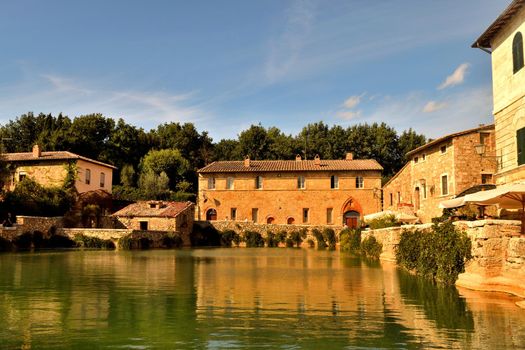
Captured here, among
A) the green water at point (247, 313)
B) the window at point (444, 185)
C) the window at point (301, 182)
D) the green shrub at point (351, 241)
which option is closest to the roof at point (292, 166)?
the window at point (301, 182)

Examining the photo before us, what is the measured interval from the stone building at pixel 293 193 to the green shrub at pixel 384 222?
16.2m

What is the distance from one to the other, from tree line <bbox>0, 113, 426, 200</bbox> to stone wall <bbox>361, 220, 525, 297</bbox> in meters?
44.9

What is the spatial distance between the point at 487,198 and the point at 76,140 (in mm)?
52824

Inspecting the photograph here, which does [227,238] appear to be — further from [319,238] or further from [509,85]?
[509,85]

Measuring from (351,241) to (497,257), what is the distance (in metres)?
21.7

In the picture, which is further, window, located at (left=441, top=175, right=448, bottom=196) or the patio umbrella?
window, located at (left=441, top=175, right=448, bottom=196)

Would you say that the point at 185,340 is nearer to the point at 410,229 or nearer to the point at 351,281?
the point at 351,281

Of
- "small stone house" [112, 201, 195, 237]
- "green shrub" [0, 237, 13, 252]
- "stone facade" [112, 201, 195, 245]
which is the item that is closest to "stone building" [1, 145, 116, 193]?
"small stone house" [112, 201, 195, 237]

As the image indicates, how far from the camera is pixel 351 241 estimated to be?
113 feet

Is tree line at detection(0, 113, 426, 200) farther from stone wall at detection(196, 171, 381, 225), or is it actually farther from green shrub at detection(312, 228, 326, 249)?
green shrub at detection(312, 228, 326, 249)

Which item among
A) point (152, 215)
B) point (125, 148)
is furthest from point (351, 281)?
point (125, 148)

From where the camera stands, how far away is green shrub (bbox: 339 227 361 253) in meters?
33.0

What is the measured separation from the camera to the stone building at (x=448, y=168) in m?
28.3

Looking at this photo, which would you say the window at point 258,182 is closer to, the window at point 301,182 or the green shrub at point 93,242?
the window at point 301,182
